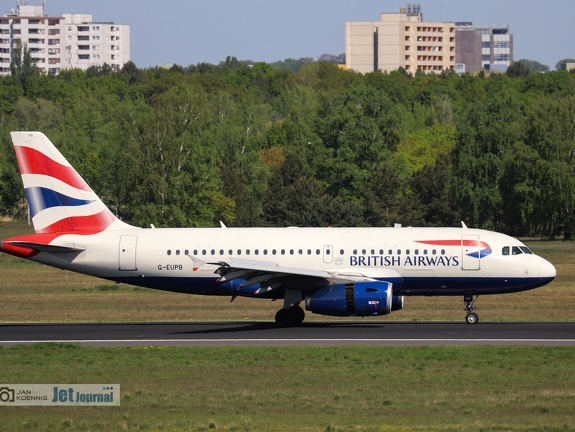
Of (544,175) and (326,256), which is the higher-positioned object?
(544,175)

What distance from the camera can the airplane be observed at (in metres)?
43.7

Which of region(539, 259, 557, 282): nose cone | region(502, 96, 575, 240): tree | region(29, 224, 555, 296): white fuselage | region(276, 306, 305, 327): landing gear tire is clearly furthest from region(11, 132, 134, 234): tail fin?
region(502, 96, 575, 240): tree

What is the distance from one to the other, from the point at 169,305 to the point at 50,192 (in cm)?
1277

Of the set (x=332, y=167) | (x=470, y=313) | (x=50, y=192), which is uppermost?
(x=332, y=167)

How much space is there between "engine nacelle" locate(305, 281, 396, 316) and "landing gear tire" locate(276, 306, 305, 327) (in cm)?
180

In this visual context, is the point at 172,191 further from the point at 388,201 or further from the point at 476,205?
the point at 476,205

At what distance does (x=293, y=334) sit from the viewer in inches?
1613

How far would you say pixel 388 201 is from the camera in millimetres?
109125

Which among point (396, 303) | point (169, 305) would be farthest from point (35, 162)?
point (396, 303)

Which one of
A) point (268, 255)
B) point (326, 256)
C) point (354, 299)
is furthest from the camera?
point (268, 255)

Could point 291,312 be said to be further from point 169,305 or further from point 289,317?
point 169,305

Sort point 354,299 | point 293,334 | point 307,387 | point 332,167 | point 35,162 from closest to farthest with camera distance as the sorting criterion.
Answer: point 307,387, point 293,334, point 354,299, point 35,162, point 332,167

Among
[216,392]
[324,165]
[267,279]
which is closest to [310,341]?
[267,279]

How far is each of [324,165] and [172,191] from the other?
28104 millimetres
